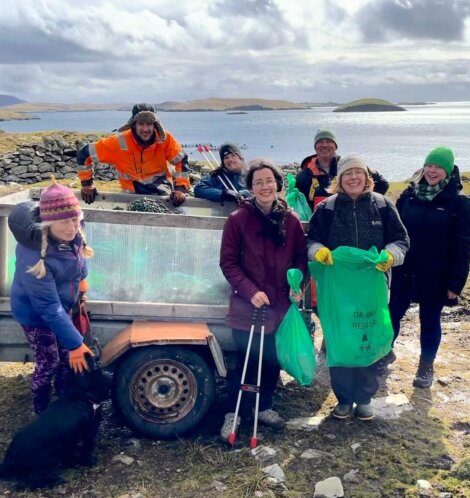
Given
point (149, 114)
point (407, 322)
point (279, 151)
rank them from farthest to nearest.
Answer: point (279, 151)
point (407, 322)
point (149, 114)

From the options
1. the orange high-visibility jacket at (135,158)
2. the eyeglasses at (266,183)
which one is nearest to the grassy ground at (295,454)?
the eyeglasses at (266,183)

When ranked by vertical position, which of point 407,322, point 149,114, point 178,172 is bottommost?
point 407,322

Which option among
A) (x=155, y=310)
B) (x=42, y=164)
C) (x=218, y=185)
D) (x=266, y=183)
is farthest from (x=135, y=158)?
(x=42, y=164)

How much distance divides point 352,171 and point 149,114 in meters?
2.48

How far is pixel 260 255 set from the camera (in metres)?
4.80

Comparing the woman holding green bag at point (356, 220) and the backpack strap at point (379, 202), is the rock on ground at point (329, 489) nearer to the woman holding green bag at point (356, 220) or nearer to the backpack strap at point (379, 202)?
the woman holding green bag at point (356, 220)

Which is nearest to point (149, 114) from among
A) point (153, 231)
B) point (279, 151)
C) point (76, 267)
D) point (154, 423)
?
point (153, 231)

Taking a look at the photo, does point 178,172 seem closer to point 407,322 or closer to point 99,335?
point 99,335

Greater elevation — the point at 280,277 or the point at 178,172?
the point at 178,172

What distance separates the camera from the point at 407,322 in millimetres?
8133

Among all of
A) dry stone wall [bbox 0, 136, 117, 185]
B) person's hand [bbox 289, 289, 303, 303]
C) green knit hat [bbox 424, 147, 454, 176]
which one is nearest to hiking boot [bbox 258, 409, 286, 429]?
person's hand [bbox 289, 289, 303, 303]

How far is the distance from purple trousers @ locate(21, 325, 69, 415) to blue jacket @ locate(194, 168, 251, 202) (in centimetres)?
239

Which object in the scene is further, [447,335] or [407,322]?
[407,322]

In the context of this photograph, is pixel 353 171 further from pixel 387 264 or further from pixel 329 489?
pixel 329 489
